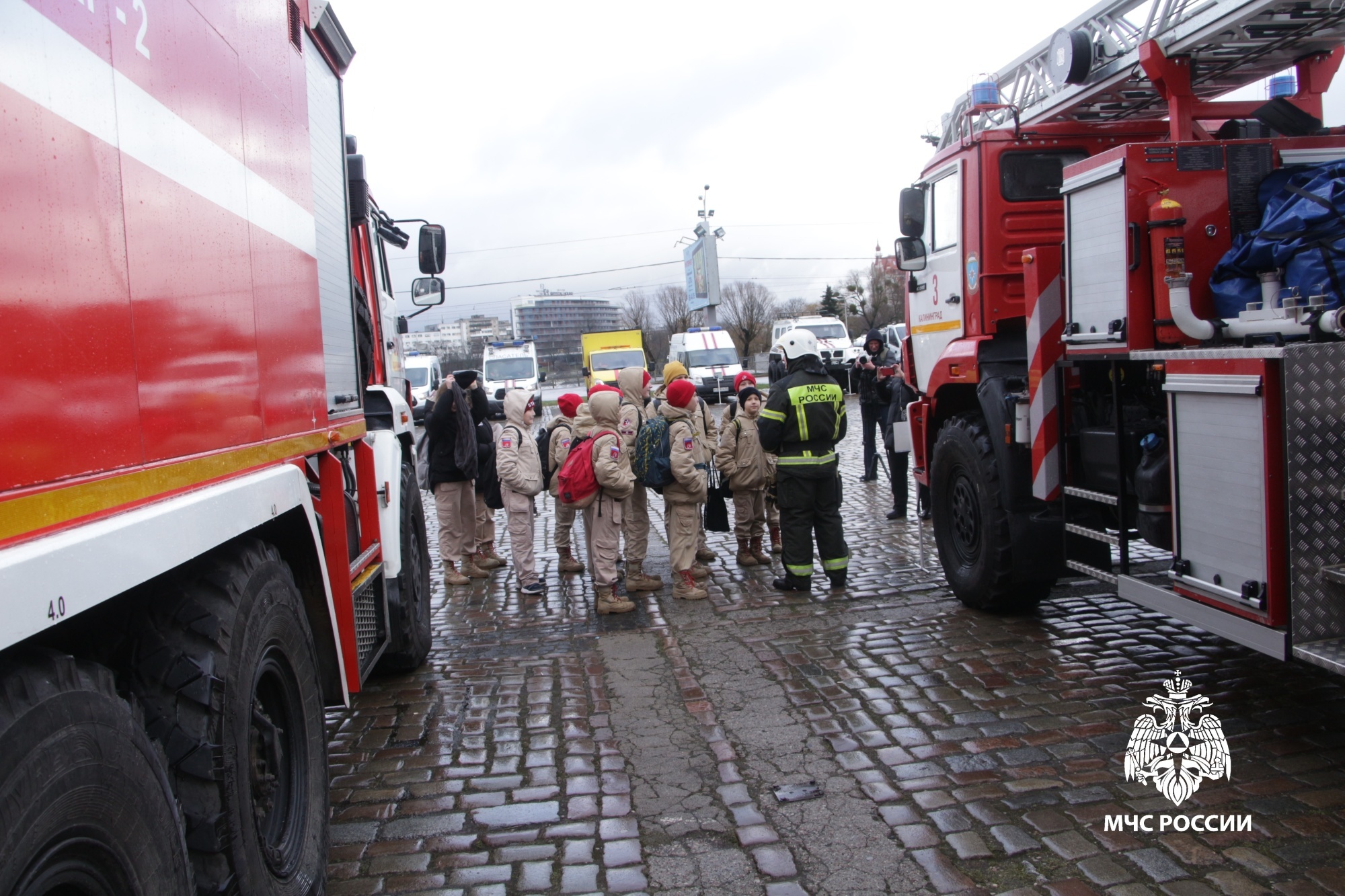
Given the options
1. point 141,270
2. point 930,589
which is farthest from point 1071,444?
point 141,270

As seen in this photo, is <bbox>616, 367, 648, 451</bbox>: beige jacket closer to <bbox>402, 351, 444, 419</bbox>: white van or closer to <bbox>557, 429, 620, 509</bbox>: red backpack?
<bbox>557, 429, 620, 509</bbox>: red backpack

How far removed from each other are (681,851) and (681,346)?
101 feet

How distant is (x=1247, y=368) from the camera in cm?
367

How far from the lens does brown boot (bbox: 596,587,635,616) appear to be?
6.89m

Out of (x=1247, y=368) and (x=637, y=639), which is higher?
(x=1247, y=368)

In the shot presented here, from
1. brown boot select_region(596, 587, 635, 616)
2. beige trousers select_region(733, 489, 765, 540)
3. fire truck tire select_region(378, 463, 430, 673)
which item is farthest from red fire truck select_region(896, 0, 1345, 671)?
fire truck tire select_region(378, 463, 430, 673)

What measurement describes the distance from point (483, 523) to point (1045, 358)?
5347 mm

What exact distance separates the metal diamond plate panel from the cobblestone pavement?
681mm

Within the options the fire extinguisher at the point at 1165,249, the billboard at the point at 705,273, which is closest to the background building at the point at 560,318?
the billboard at the point at 705,273

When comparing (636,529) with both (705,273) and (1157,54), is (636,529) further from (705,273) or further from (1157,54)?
(705,273)

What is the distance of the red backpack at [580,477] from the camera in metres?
6.91

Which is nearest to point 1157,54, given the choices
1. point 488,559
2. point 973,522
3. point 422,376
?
point 973,522

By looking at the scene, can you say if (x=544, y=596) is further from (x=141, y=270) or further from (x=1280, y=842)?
(x=141, y=270)

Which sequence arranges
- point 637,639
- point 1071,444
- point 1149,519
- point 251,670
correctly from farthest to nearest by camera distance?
1. point 637,639
2. point 1071,444
3. point 1149,519
4. point 251,670
